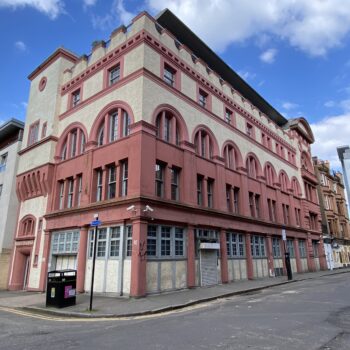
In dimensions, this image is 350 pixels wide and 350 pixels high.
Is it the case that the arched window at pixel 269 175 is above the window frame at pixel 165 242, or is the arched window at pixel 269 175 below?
above

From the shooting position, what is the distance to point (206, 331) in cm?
726

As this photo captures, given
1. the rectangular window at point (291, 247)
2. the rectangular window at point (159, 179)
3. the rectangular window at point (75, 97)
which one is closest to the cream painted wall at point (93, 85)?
the rectangular window at point (75, 97)

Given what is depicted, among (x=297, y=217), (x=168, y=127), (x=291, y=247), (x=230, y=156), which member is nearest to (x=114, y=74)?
(x=168, y=127)

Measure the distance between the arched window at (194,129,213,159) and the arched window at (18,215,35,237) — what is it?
13.0 metres

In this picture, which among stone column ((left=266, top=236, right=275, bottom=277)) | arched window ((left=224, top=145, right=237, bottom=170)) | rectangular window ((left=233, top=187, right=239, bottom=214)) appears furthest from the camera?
stone column ((left=266, top=236, right=275, bottom=277))

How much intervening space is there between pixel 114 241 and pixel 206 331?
9254mm

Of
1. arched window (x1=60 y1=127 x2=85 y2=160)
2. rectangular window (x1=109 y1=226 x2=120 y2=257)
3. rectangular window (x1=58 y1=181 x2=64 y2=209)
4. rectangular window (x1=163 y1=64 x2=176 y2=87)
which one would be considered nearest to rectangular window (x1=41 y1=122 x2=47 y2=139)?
arched window (x1=60 y1=127 x2=85 y2=160)

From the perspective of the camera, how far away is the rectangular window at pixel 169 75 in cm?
1925

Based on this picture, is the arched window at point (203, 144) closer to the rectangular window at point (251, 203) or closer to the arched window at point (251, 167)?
the arched window at point (251, 167)

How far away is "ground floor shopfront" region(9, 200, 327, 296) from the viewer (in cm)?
1448

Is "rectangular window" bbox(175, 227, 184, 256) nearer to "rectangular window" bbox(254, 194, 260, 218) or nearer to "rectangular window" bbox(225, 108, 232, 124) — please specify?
"rectangular window" bbox(254, 194, 260, 218)

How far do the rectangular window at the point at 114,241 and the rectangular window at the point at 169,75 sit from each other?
32.2 ft

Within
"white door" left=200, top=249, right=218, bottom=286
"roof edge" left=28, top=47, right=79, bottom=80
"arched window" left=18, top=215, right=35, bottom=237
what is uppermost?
"roof edge" left=28, top=47, right=79, bottom=80

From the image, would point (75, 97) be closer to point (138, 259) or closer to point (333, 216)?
point (138, 259)
